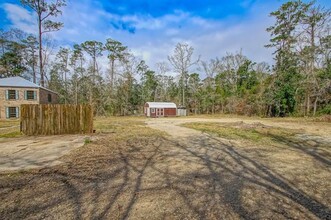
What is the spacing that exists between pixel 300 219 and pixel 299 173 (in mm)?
2186

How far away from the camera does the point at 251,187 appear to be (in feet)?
11.7

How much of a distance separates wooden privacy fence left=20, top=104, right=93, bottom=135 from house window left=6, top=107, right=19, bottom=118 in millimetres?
13774

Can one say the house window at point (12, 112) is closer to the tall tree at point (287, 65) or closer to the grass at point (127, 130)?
the grass at point (127, 130)

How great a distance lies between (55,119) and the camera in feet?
32.8

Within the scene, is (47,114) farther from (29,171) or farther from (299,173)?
(299,173)

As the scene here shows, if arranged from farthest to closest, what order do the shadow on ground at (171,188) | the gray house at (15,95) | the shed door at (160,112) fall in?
the shed door at (160,112) < the gray house at (15,95) < the shadow on ground at (171,188)

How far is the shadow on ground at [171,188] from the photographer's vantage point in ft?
8.89

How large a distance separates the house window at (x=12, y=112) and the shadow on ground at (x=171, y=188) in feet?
64.7

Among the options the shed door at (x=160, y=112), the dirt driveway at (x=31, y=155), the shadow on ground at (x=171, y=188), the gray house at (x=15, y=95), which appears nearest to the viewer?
the shadow on ground at (x=171, y=188)

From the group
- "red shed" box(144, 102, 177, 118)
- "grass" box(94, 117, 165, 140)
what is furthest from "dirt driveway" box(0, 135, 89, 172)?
"red shed" box(144, 102, 177, 118)

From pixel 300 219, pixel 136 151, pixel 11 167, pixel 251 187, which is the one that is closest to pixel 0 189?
pixel 11 167

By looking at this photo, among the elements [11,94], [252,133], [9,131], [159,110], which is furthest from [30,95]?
[252,133]

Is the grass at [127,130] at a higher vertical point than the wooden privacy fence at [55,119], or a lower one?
lower

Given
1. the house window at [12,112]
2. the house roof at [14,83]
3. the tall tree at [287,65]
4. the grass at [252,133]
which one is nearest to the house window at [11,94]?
the house roof at [14,83]
